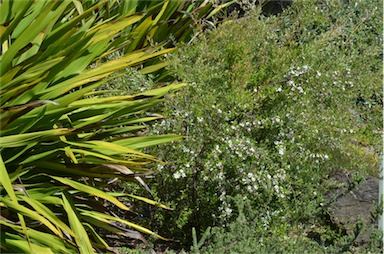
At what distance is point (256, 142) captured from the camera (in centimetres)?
459

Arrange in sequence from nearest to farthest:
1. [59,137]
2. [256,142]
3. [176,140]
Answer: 1. [59,137]
2. [176,140]
3. [256,142]

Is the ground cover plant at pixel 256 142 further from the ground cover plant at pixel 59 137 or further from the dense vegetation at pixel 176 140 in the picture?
the ground cover plant at pixel 59 137

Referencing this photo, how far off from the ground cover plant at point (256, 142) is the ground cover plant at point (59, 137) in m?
0.27

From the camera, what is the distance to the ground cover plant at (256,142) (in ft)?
14.3

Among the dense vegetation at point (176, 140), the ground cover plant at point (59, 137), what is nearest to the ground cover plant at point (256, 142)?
the dense vegetation at point (176, 140)

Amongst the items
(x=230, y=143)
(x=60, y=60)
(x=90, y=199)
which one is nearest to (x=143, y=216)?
(x=90, y=199)

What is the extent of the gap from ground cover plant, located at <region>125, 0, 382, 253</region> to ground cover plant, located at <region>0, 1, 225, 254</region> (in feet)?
0.89

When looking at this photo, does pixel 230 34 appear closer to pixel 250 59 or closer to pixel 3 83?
pixel 250 59

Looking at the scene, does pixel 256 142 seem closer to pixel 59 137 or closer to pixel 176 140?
pixel 176 140

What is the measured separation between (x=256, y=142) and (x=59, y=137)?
1397 millimetres

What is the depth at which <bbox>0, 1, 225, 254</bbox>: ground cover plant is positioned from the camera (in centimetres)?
383

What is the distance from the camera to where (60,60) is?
411 cm

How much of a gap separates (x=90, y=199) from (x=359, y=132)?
7.43 ft

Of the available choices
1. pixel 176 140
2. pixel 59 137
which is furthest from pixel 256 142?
pixel 59 137
